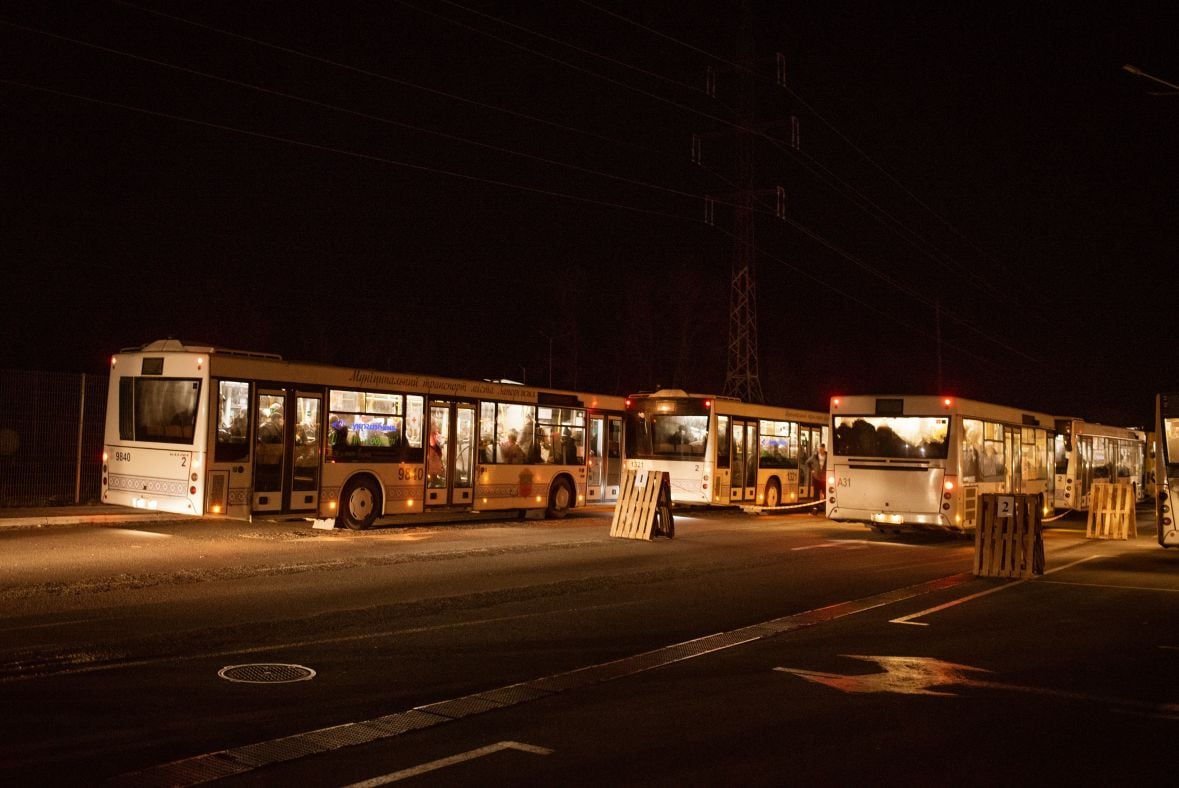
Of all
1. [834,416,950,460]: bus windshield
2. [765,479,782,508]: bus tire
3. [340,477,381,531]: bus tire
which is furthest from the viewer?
[765,479,782,508]: bus tire

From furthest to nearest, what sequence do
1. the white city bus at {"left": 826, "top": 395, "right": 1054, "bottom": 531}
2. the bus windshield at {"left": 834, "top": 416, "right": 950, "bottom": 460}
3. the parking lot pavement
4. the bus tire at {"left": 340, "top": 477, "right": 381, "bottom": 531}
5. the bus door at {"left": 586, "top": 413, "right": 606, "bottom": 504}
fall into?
the bus door at {"left": 586, "top": 413, "right": 606, "bottom": 504} < the bus windshield at {"left": 834, "top": 416, "right": 950, "bottom": 460} < the white city bus at {"left": 826, "top": 395, "right": 1054, "bottom": 531} < the parking lot pavement < the bus tire at {"left": 340, "top": 477, "right": 381, "bottom": 531}

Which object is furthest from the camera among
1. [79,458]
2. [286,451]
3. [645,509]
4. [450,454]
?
[79,458]

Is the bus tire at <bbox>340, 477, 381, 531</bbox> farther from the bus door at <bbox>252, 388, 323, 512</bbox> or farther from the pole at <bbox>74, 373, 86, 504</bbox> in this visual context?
the pole at <bbox>74, 373, 86, 504</bbox>

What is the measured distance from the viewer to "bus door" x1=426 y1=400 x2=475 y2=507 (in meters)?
21.5

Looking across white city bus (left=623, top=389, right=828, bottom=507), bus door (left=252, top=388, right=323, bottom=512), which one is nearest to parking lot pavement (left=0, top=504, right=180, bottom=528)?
bus door (left=252, top=388, right=323, bottom=512)

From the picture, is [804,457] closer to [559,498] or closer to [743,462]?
[743,462]

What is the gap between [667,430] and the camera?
91.5 feet

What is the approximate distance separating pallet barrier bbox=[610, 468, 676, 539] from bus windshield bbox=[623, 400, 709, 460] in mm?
6675

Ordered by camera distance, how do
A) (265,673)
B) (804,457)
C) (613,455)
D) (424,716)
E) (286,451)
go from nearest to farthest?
(424,716) → (265,673) → (286,451) → (613,455) → (804,457)

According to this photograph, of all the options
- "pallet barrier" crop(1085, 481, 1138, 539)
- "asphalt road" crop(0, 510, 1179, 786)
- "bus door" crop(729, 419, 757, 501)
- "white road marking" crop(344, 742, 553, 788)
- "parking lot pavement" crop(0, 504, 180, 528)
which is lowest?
"white road marking" crop(344, 742, 553, 788)

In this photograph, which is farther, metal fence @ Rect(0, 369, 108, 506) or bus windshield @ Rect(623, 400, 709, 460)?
bus windshield @ Rect(623, 400, 709, 460)

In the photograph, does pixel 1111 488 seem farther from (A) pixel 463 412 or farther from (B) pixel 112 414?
(B) pixel 112 414

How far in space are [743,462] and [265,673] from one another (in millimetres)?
21732

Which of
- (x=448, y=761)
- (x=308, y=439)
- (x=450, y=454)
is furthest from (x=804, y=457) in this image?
(x=448, y=761)
